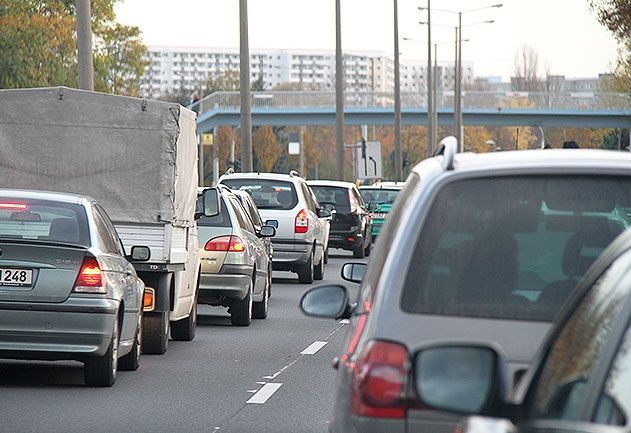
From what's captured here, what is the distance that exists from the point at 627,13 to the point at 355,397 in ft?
121

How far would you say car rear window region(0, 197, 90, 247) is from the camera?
12312 mm

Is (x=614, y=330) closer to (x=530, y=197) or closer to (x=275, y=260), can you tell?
(x=530, y=197)

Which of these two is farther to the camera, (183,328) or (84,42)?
(84,42)

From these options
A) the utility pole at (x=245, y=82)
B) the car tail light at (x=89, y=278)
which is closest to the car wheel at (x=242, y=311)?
the car tail light at (x=89, y=278)

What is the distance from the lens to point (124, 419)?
1084 cm

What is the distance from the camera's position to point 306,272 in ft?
94.1

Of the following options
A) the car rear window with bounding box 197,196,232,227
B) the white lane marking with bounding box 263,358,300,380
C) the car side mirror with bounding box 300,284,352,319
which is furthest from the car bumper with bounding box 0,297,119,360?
the car rear window with bounding box 197,196,232,227

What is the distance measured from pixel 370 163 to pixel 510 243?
63562 millimetres

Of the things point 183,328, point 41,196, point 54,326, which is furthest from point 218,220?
point 54,326

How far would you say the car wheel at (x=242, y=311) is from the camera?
19.3 metres

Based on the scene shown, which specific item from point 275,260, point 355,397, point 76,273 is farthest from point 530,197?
point 275,260

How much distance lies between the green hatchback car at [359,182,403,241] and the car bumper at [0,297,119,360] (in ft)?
105

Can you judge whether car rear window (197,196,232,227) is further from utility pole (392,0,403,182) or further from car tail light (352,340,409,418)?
utility pole (392,0,403,182)

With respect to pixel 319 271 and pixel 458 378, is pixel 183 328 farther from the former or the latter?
pixel 458 378
